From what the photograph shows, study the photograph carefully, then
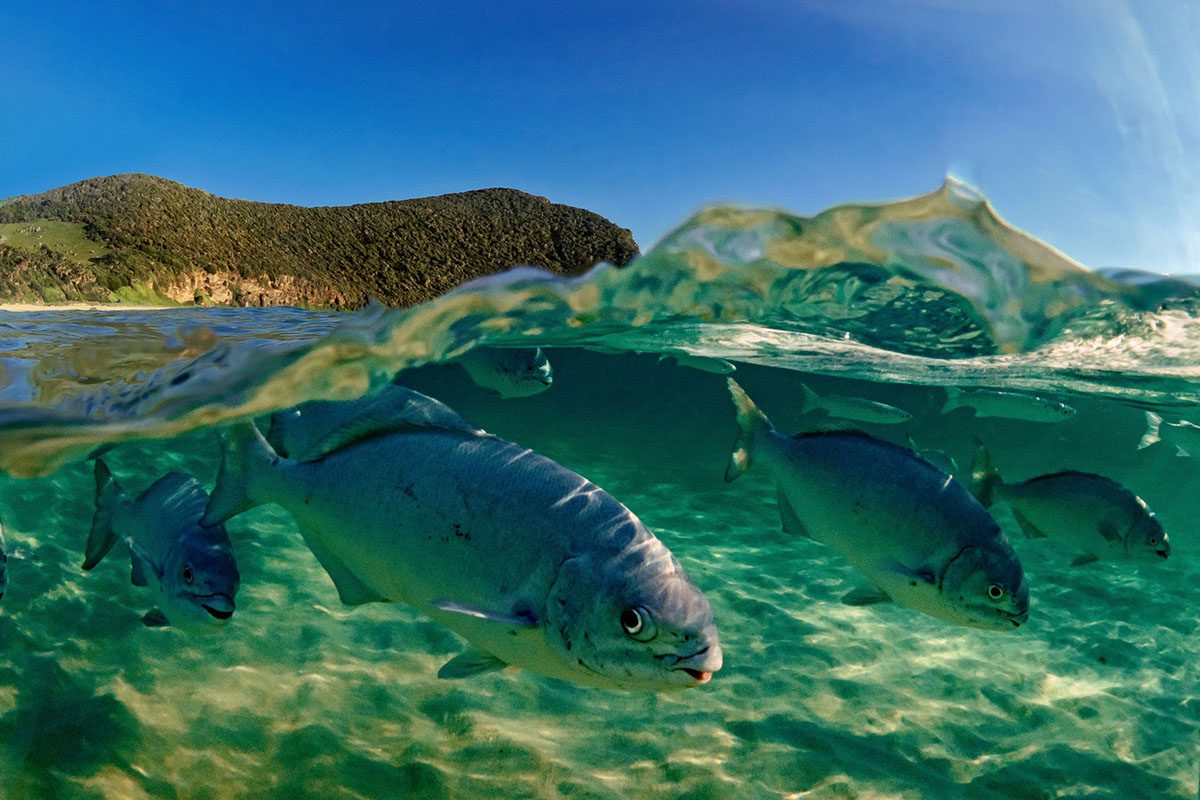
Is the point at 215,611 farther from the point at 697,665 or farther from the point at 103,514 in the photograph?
the point at 697,665

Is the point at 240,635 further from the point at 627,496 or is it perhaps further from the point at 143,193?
the point at 143,193

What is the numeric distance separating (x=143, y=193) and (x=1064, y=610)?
5477 centimetres

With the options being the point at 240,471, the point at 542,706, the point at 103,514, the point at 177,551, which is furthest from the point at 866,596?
the point at 103,514

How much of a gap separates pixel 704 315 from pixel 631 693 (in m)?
6.70

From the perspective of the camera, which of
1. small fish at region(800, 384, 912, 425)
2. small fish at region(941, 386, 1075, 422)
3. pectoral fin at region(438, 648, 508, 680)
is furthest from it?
small fish at region(941, 386, 1075, 422)

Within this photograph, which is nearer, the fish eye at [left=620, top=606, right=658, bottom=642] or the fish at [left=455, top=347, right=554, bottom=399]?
the fish eye at [left=620, top=606, right=658, bottom=642]

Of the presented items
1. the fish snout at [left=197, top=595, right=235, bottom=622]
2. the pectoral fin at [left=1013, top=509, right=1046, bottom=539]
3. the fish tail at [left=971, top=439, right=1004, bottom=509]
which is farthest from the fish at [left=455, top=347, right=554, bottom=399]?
the pectoral fin at [left=1013, top=509, right=1046, bottom=539]

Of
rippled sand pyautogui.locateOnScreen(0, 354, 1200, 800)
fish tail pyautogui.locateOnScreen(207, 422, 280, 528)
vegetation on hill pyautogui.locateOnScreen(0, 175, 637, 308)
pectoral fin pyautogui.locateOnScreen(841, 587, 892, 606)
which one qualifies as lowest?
rippled sand pyautogui.locateOnScreen(0, 354, 1200, 800)

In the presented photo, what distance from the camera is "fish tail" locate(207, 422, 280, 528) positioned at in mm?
3773

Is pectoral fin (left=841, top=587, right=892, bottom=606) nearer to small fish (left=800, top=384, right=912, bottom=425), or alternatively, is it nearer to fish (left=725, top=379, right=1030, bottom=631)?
fish (left=725, top=379, right=1030, bottom=631)

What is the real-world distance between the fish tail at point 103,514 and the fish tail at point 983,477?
715 cm

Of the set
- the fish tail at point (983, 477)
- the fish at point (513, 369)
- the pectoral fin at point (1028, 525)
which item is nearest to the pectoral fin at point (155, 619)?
the fish at point (513, 369)

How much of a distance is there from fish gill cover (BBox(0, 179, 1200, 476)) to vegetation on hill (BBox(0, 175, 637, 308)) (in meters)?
24.2

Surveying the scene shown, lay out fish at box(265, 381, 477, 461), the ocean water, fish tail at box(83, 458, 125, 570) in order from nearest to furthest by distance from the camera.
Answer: fish at box(265, 381, 477, 461) < the ocean water < fish tail at box(83, 458, 125, 570)
